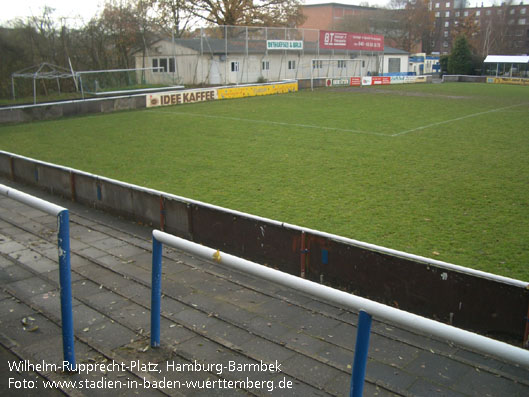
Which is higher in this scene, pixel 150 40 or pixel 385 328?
pixel 150 40

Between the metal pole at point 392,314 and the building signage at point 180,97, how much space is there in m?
22.9

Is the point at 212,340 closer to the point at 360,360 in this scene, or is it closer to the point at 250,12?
the point at 360,360

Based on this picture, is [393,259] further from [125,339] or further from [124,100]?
[124,100]

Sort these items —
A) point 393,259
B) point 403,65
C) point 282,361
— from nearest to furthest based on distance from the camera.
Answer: point 282,361
point 393,259
point 403,65

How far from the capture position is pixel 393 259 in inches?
208

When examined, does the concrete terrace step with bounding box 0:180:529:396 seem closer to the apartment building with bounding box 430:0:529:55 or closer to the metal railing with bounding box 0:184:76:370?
the metal railing with bounding box 0:184:76:370

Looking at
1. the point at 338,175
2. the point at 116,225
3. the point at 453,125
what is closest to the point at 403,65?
the point at 453,125

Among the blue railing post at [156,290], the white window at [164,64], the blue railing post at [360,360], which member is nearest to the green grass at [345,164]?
the blue railing post at [156,290]

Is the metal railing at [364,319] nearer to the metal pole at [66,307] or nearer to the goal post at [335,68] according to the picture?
the metal pole at [66,307]

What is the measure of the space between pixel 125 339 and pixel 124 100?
2133 centimetres

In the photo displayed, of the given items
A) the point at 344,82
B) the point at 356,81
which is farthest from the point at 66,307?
the point at 356,81

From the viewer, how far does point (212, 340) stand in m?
4.33

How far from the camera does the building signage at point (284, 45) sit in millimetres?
37156

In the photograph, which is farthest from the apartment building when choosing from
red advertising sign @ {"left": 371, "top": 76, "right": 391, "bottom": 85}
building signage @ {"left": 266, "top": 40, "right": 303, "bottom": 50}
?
building signage @ {"left": 266, "top": 40, "right": 303, "bottom": 50}
